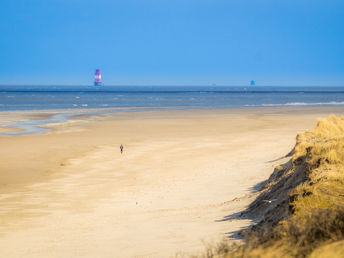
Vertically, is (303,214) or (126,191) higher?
(303,214)

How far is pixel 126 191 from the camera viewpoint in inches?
514

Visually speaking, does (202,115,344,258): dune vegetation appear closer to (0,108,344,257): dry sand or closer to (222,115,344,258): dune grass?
(222,115,344,258): dune grass

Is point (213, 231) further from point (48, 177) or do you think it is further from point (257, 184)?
point (48, 177)

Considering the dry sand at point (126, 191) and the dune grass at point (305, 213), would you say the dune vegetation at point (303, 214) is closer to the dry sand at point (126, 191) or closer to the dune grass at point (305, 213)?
the dune grass at point (305, 213)

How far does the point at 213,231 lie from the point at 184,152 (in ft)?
40.6

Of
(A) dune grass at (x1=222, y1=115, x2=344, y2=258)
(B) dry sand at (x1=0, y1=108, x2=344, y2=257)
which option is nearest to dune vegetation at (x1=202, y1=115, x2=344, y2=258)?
(A) dune grass at (x1=222, y1=115, x2=344, y2=258)

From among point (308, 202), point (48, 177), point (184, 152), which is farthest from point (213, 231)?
point (184, 152)

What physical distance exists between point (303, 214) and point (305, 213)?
1.7 inches

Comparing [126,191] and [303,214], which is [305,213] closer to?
[303,214]

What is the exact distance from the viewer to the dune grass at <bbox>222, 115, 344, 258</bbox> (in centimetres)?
502

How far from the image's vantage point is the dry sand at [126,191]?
8016 mm

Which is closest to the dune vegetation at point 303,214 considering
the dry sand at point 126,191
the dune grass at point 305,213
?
the dune grass at point 305,213

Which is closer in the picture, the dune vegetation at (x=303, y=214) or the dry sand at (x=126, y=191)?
the dune vegetation at (x=303, y=214)

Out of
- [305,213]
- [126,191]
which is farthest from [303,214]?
[126,191]
